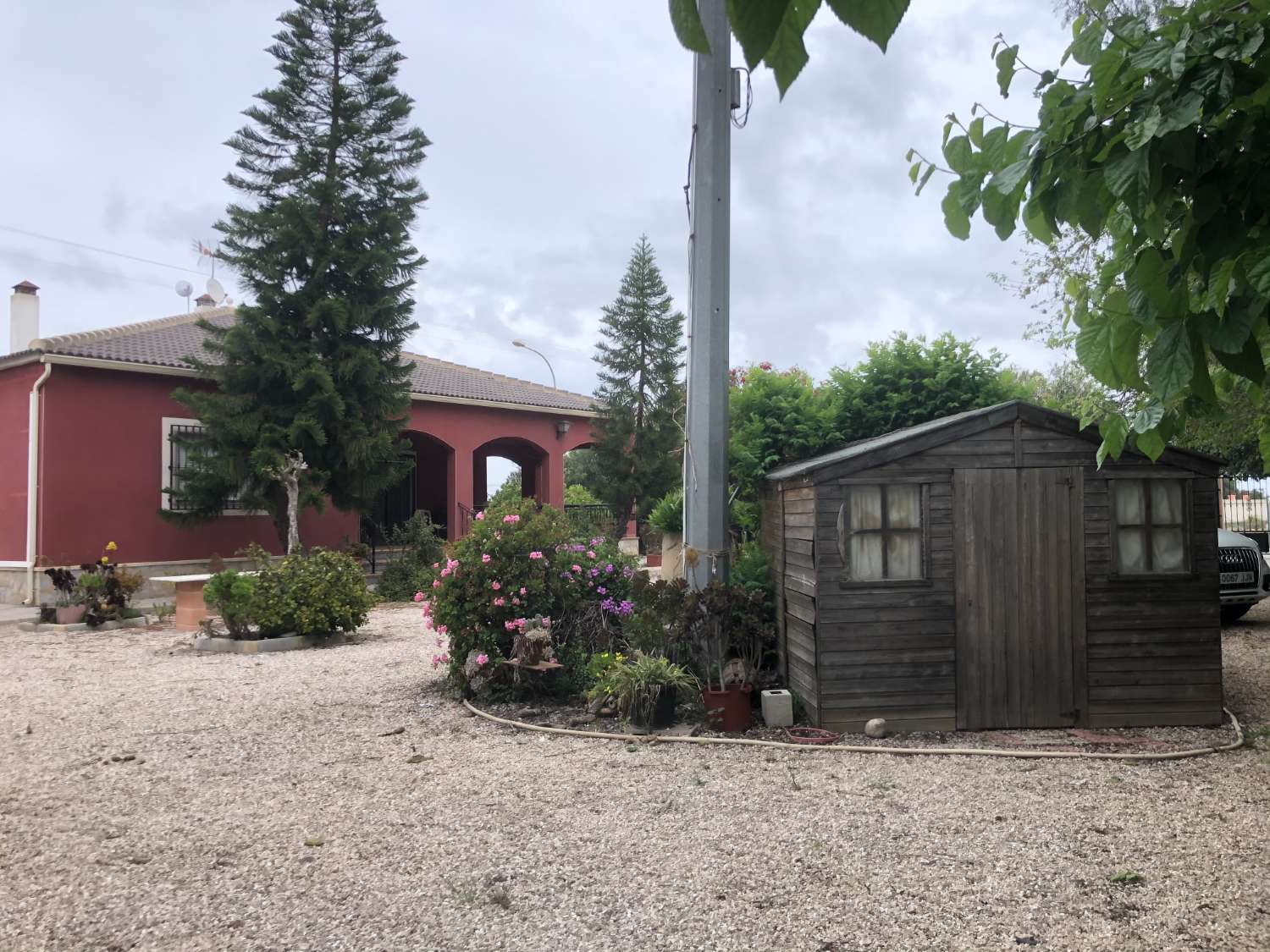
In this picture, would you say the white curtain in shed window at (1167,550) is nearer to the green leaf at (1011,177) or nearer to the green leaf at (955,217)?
the green leaf at (955,217)

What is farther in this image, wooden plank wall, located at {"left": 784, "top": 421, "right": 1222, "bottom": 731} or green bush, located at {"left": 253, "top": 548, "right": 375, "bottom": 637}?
green bush, located at {"left": 253, "top": 548, "right": 375, "bottom": 637}

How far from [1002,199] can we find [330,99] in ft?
55.6

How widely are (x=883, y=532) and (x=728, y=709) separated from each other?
1.64m

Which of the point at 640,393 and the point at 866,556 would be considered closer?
the point at 866,556

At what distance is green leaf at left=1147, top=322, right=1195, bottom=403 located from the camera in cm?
191

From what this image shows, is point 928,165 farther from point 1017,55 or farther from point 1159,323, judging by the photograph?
point 1159,323

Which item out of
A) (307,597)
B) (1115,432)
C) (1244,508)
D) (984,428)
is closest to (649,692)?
(984,428)

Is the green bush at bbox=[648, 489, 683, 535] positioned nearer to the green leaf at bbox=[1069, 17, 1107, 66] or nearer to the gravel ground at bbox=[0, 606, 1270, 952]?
the gravel ground at bbox=[0, 606, 1270, 952]

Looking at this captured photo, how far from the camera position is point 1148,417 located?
2256 mm

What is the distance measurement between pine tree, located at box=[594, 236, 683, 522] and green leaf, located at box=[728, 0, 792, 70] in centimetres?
2259

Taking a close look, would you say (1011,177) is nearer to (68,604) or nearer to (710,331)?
(710,331)

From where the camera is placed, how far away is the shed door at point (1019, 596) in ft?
20.5

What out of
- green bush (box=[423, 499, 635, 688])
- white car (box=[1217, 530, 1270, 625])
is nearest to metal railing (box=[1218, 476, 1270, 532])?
white car (box=[1217, 530, 1270, 625])

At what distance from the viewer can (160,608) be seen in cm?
1329
